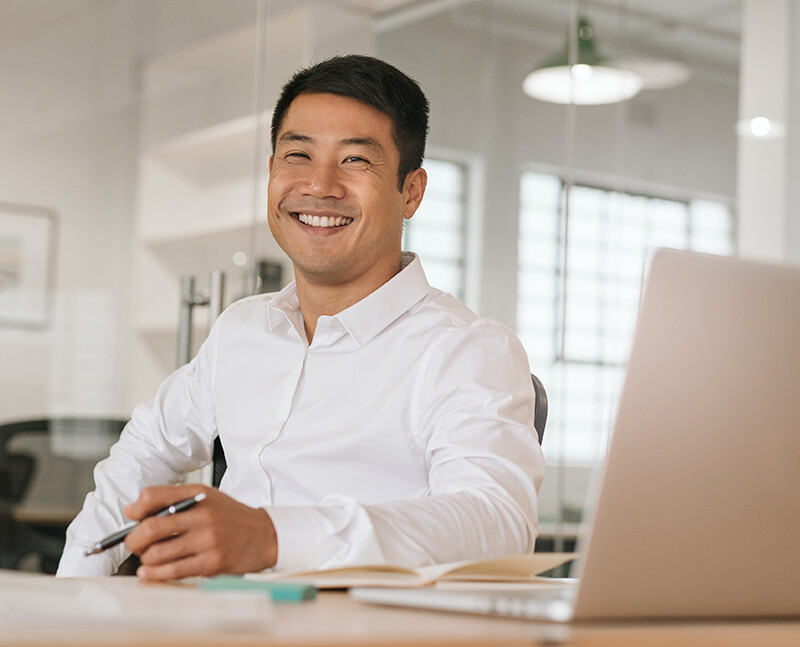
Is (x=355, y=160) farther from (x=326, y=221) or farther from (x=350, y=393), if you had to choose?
(x=350, y=393)

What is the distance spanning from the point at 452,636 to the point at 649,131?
129 inches

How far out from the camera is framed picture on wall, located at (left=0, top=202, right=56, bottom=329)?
2.48 meters

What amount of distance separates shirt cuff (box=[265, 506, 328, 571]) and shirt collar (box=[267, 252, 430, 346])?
622 millimetres

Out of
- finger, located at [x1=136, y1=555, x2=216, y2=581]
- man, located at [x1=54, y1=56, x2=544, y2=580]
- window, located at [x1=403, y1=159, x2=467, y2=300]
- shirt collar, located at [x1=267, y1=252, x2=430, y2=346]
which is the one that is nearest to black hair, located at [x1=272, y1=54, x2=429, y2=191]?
man, located at [x1=54, y1=56, x2=544, y2=580]

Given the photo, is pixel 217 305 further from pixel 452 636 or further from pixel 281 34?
pixel 452 636

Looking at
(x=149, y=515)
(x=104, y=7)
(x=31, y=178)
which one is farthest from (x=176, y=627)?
(x=104, y=7)

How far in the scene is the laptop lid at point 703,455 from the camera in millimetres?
667

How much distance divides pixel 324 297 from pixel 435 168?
1.60 m

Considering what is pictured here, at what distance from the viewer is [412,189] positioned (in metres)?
1.92

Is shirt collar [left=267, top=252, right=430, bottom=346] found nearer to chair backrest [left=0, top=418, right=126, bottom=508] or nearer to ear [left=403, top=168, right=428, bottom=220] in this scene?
ear [left=403, top=168, right=428, bottom=220]

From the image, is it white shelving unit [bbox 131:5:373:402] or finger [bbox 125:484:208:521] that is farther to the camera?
white shelving unit [bbox 131:5:373:402]

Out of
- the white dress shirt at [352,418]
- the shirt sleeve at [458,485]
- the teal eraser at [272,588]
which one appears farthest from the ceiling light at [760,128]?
the teal eraser at [272,588]

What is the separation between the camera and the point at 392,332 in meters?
1.62

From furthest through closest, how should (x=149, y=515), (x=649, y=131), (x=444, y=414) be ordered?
1. (x=649, y=131)
2. (x=444, y=414)
3. (x=149, y=515)
